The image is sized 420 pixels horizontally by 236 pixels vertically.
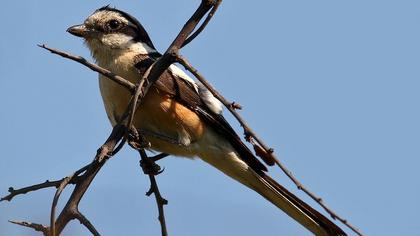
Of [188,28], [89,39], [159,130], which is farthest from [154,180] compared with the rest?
[89,39]

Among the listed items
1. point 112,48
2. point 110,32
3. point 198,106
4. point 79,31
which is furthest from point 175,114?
point 79,31

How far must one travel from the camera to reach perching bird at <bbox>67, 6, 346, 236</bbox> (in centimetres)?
480

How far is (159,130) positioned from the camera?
4.90m

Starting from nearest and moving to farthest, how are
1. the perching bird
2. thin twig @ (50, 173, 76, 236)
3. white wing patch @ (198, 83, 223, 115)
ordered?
thin twig @ (50, 173, 76, 236) → the perching bird → white wing patch @ (198, 83, 223, 115)

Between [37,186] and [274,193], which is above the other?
[274,193]

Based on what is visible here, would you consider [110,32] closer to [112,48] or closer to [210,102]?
[112,48]

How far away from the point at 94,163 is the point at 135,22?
126 inches

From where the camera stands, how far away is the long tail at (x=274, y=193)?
14.5ft

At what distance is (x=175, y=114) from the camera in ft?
16.1

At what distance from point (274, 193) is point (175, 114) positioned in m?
0.95

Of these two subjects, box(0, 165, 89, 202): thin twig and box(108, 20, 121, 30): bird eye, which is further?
box(108, 20, 121, 30): bird eye

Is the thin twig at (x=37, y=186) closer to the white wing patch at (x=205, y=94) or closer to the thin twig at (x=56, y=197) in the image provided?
the thin twig at (x=56, y=197)

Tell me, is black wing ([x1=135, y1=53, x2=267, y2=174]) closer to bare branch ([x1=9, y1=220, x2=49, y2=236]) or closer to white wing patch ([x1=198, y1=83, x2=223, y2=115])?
white wing patch ([x1=198, y1=83, x2=223, y2=115])

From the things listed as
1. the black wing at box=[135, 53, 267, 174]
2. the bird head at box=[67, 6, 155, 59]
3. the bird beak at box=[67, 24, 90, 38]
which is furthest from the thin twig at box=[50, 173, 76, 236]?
the bird beak at box=[67, 24, 90, 38]
